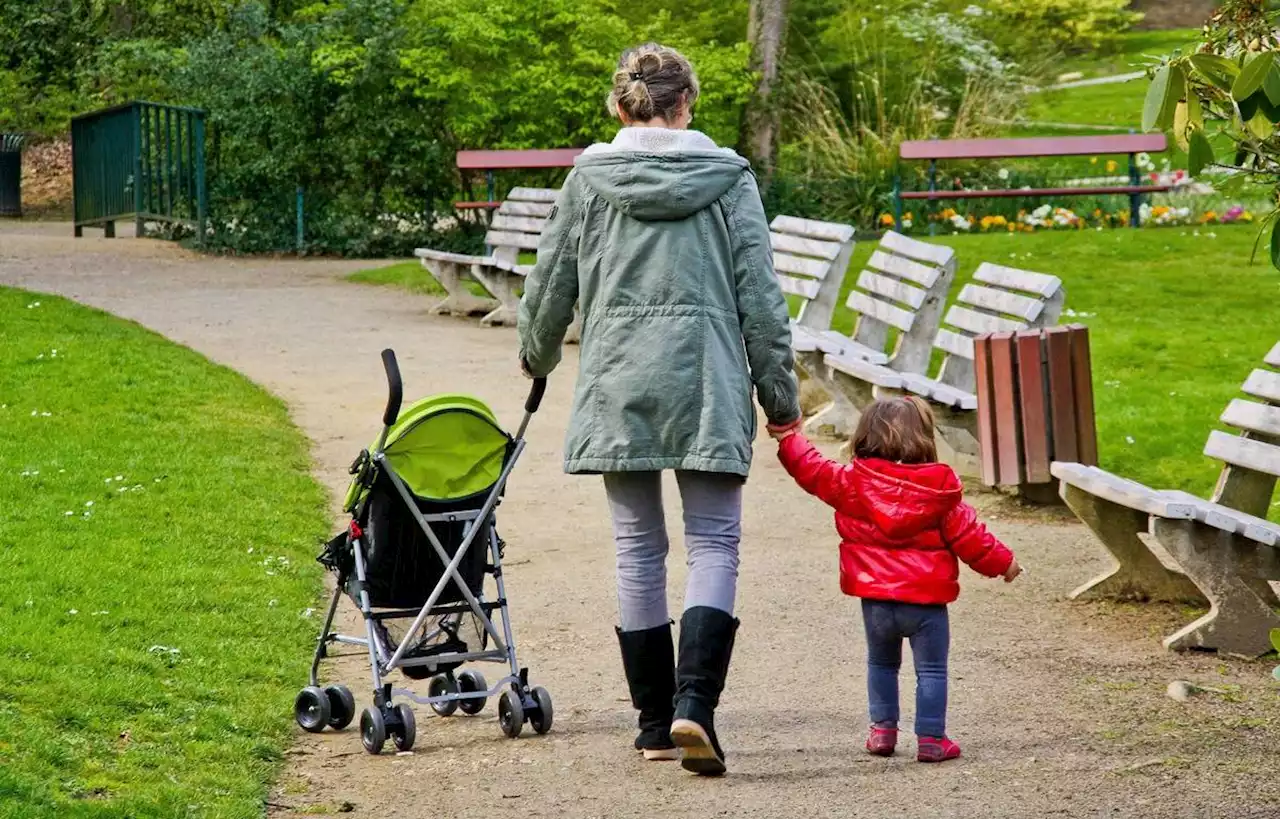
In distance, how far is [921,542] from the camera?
Result: 524 cm

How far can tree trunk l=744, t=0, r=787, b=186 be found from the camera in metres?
21.4

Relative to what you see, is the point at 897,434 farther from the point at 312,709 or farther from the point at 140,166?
the point at 140,166

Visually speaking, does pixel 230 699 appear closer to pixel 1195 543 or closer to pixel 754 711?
pixel 754 711

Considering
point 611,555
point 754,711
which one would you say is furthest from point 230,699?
point 611,555

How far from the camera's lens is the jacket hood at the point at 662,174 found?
201 inches

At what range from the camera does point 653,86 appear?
5184mm

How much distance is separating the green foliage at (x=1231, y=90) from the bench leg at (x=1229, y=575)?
7.44 feet

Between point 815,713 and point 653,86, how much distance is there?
1918 millimetres

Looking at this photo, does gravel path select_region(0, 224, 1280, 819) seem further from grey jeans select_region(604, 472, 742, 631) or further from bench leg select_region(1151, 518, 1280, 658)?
grey jeans select_region(604, 472, 742, 631)

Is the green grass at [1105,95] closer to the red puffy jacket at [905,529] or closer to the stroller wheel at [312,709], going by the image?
the red puffy jacket at [905,529]

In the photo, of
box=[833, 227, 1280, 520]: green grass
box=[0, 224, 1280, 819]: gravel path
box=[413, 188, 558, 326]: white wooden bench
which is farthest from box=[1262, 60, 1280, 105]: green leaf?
box=[413, 188, 558, 326]: white wooden bench

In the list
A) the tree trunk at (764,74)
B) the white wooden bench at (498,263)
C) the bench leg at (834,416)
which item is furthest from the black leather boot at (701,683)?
the tree trunk at (764,74)

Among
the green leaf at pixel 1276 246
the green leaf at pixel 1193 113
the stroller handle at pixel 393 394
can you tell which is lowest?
the stroller handle at pixel 393 394

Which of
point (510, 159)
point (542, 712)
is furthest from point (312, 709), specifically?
point (510, 159)
